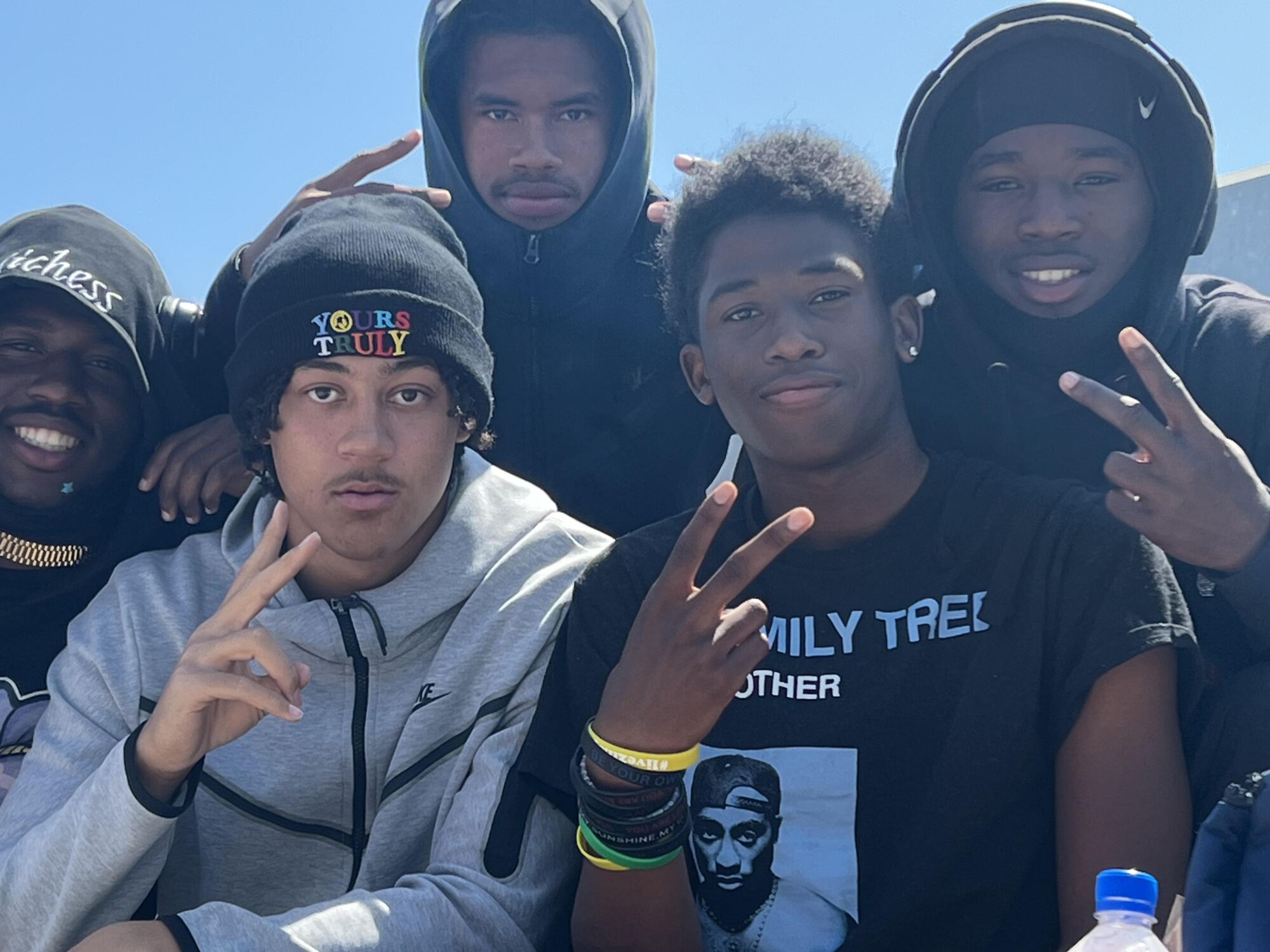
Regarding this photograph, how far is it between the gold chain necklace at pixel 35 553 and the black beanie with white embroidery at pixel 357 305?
0.81 meters

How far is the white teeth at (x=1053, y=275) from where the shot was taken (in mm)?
2871

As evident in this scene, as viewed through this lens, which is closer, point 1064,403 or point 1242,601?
point 1242,601

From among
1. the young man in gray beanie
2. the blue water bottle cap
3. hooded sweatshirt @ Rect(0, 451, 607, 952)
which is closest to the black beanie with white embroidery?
the young man in gray beanie

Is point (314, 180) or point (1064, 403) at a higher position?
point (314, 180)

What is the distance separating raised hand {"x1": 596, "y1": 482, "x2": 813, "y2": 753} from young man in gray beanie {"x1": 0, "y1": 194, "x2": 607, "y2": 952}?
45 cm

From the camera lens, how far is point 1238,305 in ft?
9.41

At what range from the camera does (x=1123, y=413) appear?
2193 millimetres

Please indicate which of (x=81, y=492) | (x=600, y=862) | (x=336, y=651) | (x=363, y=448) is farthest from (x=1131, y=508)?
(x=81, y=492)

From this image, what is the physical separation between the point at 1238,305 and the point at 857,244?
843 millimetres

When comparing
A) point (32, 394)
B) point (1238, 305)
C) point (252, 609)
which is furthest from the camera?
point (32, 394)

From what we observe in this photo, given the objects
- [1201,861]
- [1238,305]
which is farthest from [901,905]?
[1238,305]

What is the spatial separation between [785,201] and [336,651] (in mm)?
1312

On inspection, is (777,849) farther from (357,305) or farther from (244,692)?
(357,305)

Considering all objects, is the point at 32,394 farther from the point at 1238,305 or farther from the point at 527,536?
the point at 1238,305
